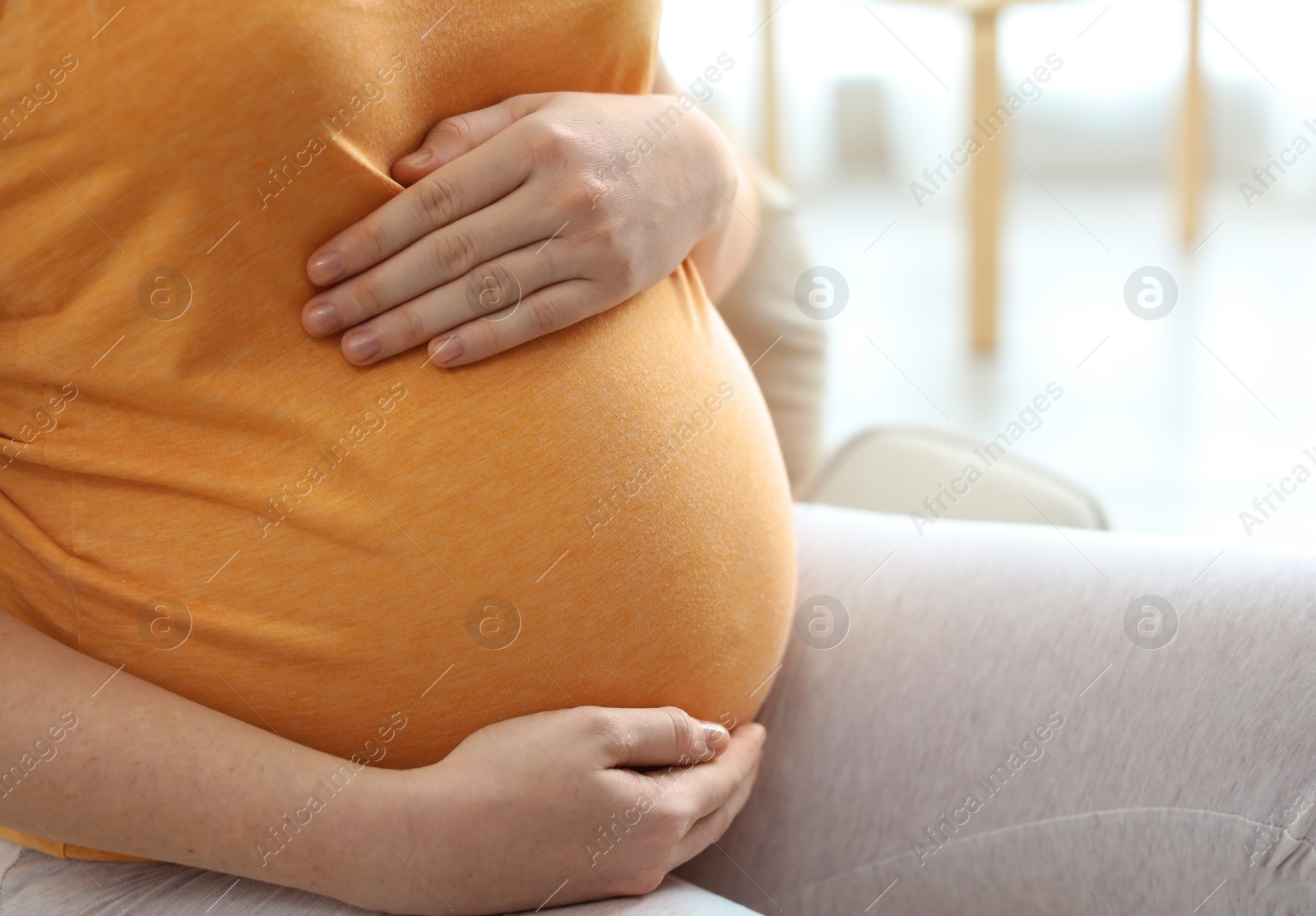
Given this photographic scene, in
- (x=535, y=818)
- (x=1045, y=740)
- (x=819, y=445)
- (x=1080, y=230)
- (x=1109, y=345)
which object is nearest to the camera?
(x=535, y=818)

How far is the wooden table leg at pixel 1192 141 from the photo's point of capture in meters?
2.59

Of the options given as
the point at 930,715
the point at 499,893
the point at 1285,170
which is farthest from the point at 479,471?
the point at 1285,170

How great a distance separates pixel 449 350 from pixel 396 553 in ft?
0.33

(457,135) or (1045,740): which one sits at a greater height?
(457,135)

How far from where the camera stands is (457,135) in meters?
0.52

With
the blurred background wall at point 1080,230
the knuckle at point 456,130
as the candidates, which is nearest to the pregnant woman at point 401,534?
the knuckle at point 456,130

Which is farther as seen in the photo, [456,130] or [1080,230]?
[1080,230]

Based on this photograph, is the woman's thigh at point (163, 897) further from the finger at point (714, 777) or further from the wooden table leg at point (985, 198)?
the wooden table leg at point (985, 198)

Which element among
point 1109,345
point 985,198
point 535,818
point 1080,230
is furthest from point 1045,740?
point 1080,230

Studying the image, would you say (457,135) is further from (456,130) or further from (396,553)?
(396,553)

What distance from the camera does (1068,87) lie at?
318 cm

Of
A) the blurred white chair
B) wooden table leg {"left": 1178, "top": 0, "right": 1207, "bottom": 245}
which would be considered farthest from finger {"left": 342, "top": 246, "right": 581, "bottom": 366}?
wooden table leg {"left": 1178, "top": 0, "right": 1207, "bottom": 245}

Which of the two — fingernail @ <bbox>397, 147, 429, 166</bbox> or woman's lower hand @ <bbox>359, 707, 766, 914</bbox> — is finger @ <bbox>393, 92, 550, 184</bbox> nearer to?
fingernail @ <bbox>397, 147, 429, 166</bbox>

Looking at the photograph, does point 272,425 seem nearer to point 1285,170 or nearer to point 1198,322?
point 1198,322
